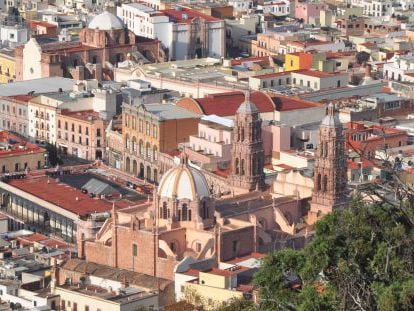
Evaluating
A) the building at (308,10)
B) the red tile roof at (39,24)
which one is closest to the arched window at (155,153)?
the red tile roof at (39,24)

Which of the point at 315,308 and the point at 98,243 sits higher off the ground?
the point at 315,308

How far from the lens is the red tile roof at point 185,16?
15562cm

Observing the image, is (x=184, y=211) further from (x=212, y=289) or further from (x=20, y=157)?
(x=20, y=157)

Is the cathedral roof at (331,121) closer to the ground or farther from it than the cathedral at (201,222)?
farther from it

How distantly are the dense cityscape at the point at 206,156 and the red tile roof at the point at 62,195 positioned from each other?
169 mm

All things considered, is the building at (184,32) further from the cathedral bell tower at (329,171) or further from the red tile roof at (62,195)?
the cathedral bell tower at (329,171)

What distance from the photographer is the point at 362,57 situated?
148m

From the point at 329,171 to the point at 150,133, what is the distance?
77.2 feet

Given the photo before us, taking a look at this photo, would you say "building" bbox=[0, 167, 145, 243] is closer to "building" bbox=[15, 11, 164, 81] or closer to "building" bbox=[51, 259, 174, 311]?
"building" bbox=[51, 259, 174, 311]

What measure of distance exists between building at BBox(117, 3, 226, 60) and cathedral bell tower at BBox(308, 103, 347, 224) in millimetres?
55982

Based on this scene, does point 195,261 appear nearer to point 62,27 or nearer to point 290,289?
point 290,289

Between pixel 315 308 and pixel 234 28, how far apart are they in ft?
336

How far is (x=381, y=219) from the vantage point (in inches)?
2677

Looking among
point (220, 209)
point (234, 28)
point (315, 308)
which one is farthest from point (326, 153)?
point (234, 28)
